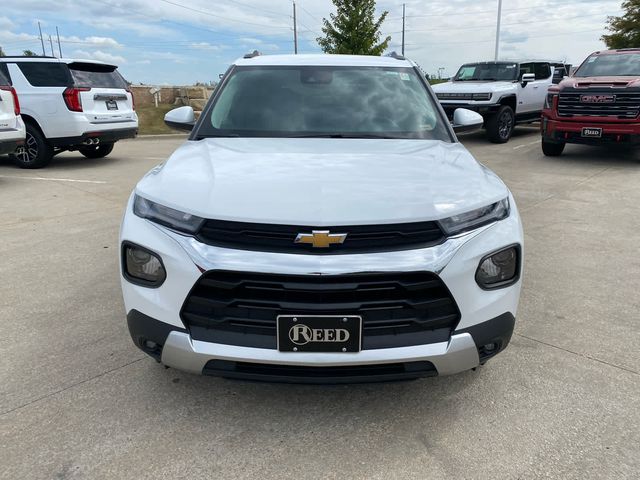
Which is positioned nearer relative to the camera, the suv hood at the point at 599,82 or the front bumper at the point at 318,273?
the front bumper at the point at 318,273

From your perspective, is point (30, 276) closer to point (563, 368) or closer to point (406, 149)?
point (406, 149)

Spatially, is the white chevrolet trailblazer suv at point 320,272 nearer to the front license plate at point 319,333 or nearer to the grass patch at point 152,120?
the front license plate at point 319,333

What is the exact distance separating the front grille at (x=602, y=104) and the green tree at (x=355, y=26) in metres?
12.9

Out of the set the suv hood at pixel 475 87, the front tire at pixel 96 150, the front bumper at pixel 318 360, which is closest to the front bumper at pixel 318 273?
the front bumper at pixel 318 360

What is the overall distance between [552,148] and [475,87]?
8.07 feet

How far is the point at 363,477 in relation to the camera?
6.56 ft

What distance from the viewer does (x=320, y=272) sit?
1.93 metres

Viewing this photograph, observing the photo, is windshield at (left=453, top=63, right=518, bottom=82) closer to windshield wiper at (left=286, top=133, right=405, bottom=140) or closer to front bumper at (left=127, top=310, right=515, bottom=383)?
windshield wiper at (left=286, top=133, right=405, bottom=140)

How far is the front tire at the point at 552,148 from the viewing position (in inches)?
395

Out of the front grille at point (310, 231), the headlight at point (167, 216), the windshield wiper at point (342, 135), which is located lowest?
the front grille at point (310, 231)

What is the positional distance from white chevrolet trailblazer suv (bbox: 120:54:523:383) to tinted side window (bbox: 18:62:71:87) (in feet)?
25.4

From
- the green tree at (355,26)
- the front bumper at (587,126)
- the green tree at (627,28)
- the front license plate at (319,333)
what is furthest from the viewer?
the green tree at (627,28)

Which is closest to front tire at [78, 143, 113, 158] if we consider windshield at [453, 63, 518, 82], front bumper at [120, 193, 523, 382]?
windshield at [453, 63, 518, 82]

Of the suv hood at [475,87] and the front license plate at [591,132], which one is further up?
the suv hood at [475,87]
